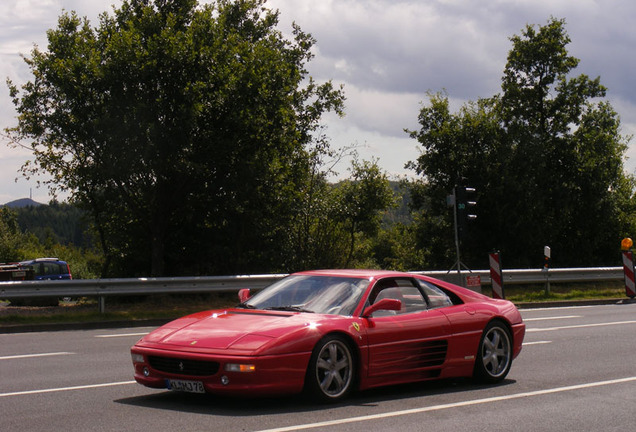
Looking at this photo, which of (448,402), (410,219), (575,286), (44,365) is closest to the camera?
(448,402)

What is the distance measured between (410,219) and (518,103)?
331 inches

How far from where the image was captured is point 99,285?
18469 mm

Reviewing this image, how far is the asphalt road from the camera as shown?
21.3ft

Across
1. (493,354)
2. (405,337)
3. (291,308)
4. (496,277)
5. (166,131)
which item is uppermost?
(166,131)

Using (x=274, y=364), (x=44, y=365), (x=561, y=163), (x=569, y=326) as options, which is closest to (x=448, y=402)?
(x=274, y=364)

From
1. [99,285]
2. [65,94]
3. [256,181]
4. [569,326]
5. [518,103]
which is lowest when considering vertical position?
[569,326]

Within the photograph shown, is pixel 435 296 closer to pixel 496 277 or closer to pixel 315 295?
pixel 315 295

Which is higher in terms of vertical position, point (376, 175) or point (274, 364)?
point (376, 175)

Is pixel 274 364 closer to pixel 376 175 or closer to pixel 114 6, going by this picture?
pixel 114 6

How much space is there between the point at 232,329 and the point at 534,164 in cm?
3523

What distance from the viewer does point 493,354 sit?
29.7ft

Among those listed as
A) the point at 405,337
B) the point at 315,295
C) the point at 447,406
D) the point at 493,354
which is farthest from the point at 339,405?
the point at 493,354

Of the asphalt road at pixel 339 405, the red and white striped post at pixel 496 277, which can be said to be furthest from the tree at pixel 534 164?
the asphalt road at pixel 339 405

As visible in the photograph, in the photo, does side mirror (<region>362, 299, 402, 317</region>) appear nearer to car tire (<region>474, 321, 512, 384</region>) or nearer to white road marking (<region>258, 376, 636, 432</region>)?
white road marking (<region>258, 376, 636, 432</region>)
